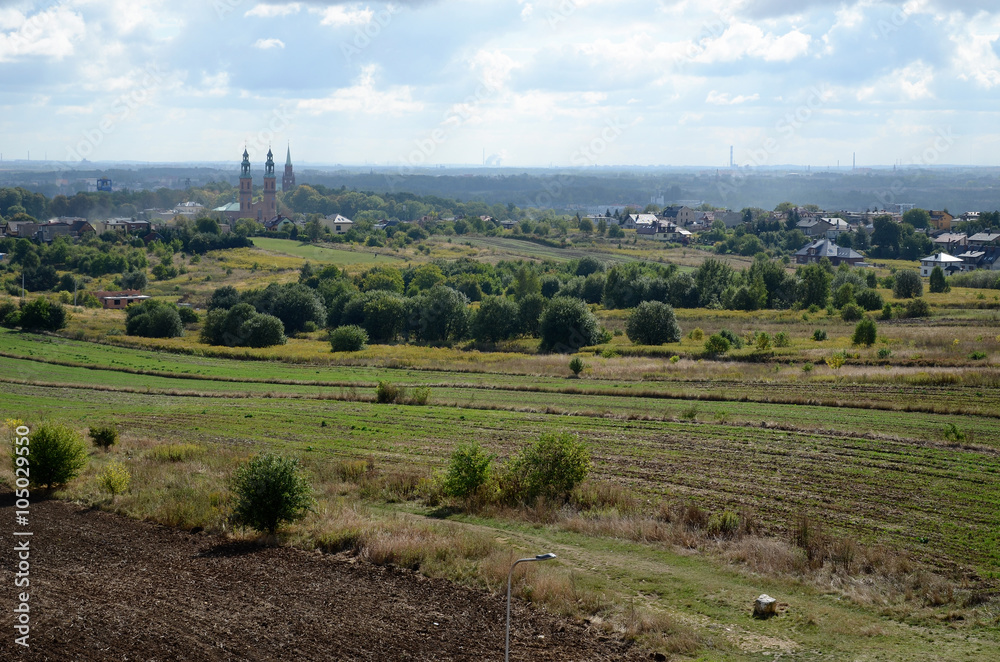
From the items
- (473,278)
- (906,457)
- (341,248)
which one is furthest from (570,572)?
(341,248)

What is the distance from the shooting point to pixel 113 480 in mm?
24109

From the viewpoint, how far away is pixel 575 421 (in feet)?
113

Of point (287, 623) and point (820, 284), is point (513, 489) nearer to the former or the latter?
point (287, 623)

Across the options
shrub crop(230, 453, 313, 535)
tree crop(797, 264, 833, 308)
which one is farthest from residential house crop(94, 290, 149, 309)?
shrub crop(230, 453, 313, 535)

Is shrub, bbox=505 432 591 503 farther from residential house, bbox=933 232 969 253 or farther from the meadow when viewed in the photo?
residential house, bbox=933 232 969 253

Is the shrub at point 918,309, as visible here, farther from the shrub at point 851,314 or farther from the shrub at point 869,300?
the shrub at point 869,300

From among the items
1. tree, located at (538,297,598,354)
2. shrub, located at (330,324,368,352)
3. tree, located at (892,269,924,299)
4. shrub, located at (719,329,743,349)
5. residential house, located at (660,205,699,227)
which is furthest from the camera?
residential house, located at (660,205,699,227)

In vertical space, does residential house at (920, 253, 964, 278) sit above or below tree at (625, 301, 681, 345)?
above

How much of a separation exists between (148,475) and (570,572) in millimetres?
13572

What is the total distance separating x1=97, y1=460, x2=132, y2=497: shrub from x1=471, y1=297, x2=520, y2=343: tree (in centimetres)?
4842

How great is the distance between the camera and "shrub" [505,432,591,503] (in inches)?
947

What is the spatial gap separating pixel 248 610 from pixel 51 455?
10834 millimetres

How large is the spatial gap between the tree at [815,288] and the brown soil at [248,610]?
225ft

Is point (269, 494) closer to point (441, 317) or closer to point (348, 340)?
point (348, 340)
